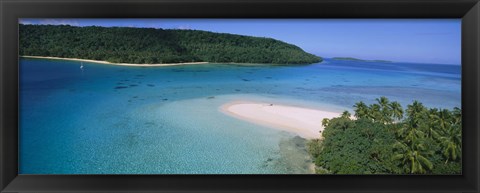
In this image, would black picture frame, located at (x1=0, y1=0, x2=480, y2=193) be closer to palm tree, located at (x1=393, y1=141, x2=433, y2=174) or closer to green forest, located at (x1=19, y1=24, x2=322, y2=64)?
palm tree, located at (x1=393, y1=141, x2=433, y2=174)

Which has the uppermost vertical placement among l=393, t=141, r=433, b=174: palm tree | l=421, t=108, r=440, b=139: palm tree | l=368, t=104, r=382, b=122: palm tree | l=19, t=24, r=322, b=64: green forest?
l=19, t=24, r=322, b=64: green forest

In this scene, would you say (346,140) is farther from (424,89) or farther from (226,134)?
(424,89)

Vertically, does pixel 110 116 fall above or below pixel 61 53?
below

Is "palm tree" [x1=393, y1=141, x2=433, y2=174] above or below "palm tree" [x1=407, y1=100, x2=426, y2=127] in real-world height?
below

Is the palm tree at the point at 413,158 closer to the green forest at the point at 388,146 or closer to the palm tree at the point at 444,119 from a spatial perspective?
the green forest at the point at 388,146

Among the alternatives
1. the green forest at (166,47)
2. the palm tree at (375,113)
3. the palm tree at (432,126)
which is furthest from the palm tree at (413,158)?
the green forest at (166,47)

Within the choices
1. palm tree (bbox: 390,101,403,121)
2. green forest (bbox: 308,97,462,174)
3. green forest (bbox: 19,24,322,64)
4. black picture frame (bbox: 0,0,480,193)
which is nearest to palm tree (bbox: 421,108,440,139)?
green forest (bbox: 308,97,462,174)

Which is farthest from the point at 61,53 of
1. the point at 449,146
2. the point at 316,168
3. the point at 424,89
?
the point at 424,89
